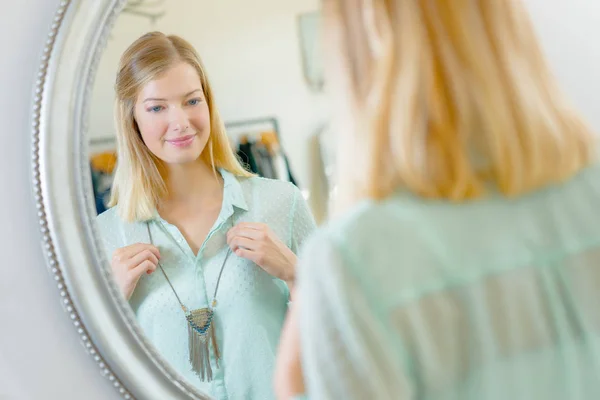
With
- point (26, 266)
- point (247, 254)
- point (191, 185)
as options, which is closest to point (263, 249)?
point (247, 254)

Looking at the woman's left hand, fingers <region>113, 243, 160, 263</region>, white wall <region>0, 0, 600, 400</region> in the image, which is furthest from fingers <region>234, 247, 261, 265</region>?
white wall <region>0, 0, 600, 400</region>

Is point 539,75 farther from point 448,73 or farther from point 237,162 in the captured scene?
point 237,162

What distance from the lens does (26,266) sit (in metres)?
0.98

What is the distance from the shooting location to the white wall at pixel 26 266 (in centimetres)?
97

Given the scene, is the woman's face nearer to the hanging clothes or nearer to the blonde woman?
the hanging clothes

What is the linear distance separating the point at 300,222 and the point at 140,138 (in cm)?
23

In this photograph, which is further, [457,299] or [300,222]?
[300,222]

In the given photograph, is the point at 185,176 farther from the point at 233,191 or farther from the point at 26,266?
the point at 26,266

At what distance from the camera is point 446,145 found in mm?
552

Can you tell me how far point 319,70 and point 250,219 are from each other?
20cm

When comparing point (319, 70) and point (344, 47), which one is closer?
point (344, 47)

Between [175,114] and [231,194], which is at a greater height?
[175,114]

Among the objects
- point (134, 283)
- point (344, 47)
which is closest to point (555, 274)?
point (344, 47)

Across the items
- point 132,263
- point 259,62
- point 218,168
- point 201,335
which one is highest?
point 259,62
